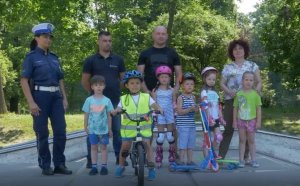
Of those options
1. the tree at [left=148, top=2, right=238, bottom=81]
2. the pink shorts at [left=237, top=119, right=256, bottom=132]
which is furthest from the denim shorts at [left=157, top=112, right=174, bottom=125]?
the tree at [left=148, top=2, right=238, bottom=81]

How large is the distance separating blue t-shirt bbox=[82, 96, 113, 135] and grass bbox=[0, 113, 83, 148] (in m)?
10.7

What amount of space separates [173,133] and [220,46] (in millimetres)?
29062

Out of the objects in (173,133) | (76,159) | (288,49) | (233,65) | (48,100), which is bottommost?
(76,159)

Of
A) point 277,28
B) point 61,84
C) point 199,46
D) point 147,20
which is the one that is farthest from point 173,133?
point 147,20

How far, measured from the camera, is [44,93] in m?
7.27

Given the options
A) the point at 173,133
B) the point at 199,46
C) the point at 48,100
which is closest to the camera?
the point at 48,100

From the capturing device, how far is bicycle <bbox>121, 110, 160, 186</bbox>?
6.26 m

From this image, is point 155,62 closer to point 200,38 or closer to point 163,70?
point 163,70

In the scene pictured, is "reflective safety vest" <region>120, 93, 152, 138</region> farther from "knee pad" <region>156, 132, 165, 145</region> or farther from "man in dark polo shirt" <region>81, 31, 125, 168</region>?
"man in dark polo shirt" <region>81, 31, 125, 168</region>

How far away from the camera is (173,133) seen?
7.85 meters

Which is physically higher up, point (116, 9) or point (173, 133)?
point (116, 9)

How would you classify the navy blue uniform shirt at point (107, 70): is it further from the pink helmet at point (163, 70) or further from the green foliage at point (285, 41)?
the green foliage at point (285, 41)

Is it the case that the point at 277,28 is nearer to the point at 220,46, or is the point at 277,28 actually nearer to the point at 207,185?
the point at 220,46

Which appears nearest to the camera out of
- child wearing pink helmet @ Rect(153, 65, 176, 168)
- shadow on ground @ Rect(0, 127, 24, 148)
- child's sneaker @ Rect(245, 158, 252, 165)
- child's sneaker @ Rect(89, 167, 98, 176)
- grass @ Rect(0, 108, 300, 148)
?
child's sneaker @ Rect(89, 167, 98, 176)
